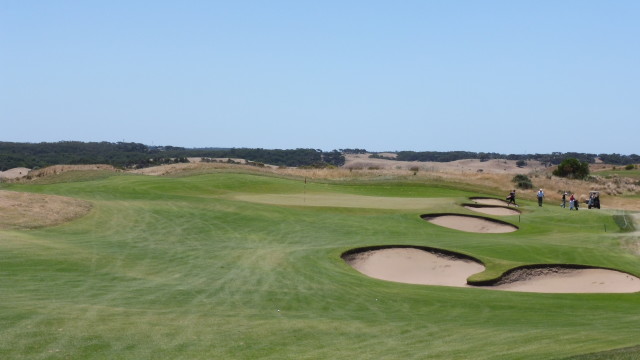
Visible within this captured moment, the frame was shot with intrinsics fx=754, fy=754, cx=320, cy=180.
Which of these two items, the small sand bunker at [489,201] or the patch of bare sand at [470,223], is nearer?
the patch of bare sand at [470,223]

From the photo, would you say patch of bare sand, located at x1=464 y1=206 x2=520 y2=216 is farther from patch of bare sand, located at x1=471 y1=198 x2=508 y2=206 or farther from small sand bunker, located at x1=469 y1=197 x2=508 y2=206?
patch of bare sand, located at x1=471 y1=198 x2=508 y2=206

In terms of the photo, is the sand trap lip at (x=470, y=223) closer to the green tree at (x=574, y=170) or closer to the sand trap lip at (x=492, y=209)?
the sand trap lip at (x=492, y=209)

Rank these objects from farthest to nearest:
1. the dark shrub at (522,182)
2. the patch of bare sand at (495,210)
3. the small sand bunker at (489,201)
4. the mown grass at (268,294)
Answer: the dark shrub at (522,182), the small sand bunker at (489,201), the patch of bare sand at (495,210), the mown grass at (268,294)

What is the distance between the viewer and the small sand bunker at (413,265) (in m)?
26.9

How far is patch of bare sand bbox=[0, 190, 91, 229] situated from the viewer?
2989 cm

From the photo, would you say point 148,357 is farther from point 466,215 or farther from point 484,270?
point 466,215

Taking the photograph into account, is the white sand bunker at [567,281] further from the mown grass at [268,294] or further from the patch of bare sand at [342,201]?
the patch of bare sand at [342,201]

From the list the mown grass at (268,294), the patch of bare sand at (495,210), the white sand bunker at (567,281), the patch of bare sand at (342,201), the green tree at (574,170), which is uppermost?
the green tree at (574,170)

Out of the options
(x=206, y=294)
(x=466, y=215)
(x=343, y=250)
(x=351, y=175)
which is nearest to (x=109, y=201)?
(x=343, y=250)

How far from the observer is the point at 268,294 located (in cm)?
2011

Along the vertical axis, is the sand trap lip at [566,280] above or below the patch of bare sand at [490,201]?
below

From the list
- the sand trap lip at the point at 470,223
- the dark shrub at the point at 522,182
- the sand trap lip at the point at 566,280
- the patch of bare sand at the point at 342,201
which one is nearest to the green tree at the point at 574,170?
the dark shrub at the point at 522,182

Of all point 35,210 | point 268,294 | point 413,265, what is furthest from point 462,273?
point 35,210

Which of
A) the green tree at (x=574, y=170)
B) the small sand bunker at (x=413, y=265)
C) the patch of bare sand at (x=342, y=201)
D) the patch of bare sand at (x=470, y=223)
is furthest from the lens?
the green tree at (x=574, y=170)
